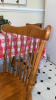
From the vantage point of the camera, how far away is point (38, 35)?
1.97 feet

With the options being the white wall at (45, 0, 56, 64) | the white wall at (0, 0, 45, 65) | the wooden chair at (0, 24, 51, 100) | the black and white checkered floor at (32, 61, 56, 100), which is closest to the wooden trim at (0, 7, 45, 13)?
the white wall at (0, 0, 45, 65)

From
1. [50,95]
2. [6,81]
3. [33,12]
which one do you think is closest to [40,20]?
[33,12]

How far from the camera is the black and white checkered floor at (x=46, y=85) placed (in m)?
1.36

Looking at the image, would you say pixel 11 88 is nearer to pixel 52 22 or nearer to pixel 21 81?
pixel 21 81

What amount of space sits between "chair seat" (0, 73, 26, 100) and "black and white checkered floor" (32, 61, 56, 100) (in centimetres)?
61

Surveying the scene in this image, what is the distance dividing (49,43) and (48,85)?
104cm

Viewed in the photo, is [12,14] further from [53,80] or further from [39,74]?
[53,80]

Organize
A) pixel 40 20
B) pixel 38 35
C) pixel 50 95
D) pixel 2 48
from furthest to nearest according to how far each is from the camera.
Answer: pixel 40 20, pixel 50 95, pixel 2 48, pixel 38 35

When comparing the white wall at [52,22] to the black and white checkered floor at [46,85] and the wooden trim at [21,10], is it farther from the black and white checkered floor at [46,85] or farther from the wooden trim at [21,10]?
the black and white checkered floor at [46,85]

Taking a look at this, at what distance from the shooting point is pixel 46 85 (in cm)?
158

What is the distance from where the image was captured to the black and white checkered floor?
4.45 ft

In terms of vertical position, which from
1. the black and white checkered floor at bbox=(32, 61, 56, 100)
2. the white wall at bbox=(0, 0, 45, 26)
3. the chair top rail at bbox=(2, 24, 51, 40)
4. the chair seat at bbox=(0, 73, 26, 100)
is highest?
the white wall at bbox=(0, 0, 45, 26)

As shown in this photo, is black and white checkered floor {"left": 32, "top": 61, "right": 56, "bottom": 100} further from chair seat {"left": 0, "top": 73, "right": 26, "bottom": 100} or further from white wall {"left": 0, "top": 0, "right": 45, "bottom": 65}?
white wall {"left": 0, "top": 0, "right": 45, "bottom": 65}

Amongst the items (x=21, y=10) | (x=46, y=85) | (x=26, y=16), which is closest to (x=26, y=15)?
(x=26, y=16)
